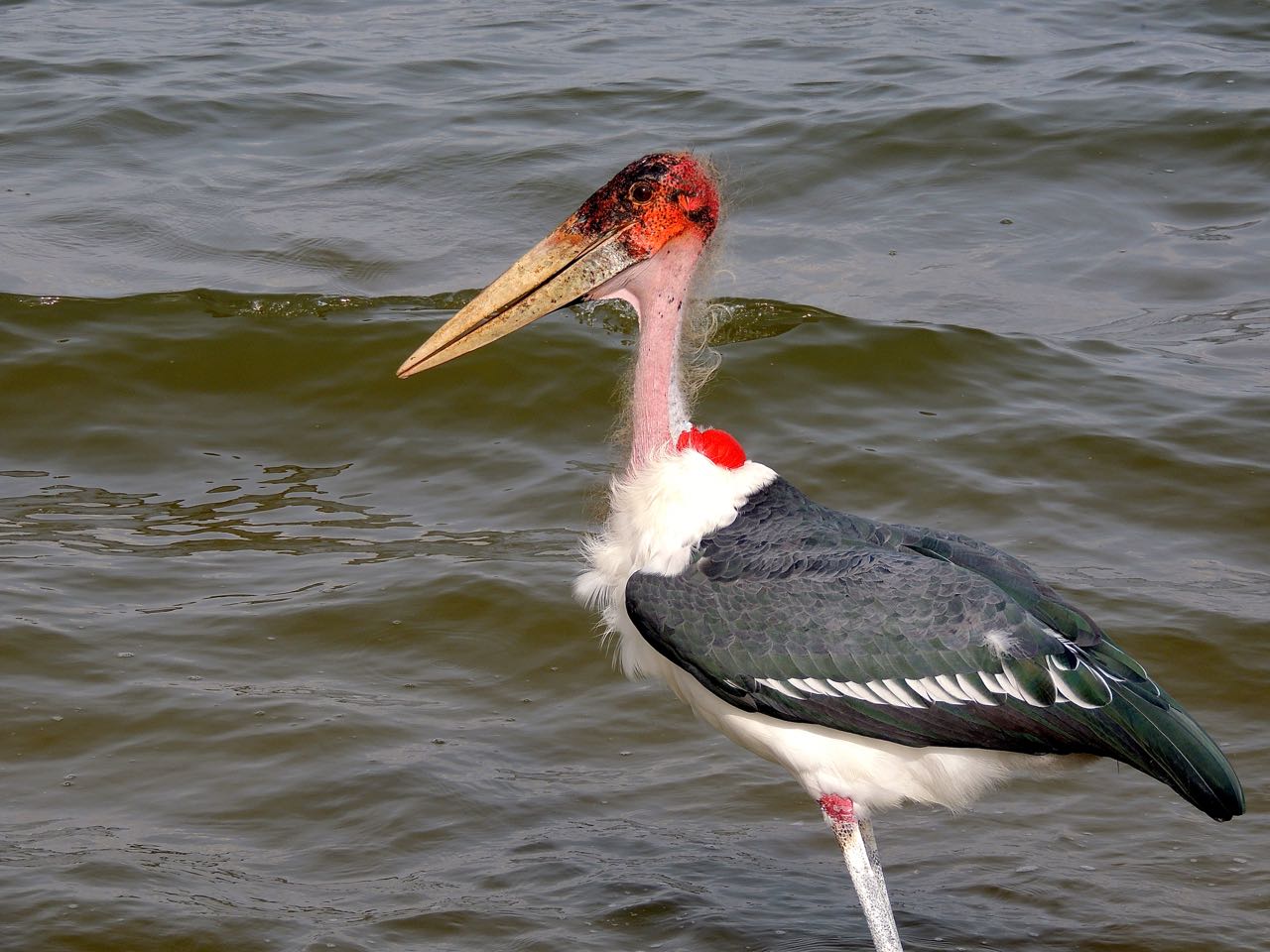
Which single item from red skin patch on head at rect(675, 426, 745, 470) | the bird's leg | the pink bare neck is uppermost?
the pink bare neck

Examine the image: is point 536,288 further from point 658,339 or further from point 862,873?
point 862,873

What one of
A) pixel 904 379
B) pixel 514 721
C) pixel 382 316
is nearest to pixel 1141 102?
pixel 904 379

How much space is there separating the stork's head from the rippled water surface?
0.33m

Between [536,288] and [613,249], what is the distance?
24cm

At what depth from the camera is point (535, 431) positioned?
852 centimetres

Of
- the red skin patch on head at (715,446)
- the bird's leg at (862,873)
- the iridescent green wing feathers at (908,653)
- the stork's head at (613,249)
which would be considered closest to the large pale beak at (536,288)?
the stork's head at (613,249)

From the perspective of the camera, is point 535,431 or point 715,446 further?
point 535,431

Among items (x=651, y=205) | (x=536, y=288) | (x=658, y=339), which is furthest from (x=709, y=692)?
(x=651, y=205)

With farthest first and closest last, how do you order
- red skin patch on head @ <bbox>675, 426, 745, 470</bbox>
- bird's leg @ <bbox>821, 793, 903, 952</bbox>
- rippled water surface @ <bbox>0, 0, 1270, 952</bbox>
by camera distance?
rippled water surface @ <bbox>0, 0, 1270, 952</bbox> < red skin patch on head @ <bbox>675, 426, 745, 470</bbox> < bird's leg @ <bbox>821, 793, 903, 952</bbox>

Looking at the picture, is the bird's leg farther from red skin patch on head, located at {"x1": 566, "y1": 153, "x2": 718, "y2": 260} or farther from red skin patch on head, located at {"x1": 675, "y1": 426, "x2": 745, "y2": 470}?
red skin patch on head, located at {"x1": 566, "y1": 153, "x2": 718, "y2": 260}

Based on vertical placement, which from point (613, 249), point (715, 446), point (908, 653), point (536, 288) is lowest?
point (908, 653)

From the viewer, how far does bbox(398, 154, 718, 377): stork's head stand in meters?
4.82

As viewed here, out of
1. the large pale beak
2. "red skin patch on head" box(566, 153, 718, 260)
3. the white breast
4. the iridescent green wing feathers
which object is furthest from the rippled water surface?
the iridescent green wing feathers

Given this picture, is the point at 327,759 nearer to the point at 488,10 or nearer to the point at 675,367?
the point at 675,367
